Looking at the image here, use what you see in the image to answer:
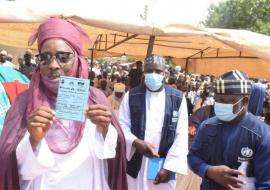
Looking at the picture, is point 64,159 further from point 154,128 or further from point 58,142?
point 154,128

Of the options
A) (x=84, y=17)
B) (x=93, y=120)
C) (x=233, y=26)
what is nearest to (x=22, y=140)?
(x=93, y=120)

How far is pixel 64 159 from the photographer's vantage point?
209 centimetres

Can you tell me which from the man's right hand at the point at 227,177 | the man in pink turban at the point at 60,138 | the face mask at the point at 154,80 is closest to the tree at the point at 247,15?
the face mask at the point at 154,80

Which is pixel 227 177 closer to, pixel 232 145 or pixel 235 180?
pixel 235 180

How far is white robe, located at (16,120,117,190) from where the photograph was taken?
6.46 feet

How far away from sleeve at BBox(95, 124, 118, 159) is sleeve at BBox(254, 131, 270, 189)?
1217 millimetres

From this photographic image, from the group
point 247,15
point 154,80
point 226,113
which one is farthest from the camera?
point 247,15

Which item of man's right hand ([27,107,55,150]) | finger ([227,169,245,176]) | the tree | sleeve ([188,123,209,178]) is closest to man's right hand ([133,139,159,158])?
sleeve ([188,123,209,178])

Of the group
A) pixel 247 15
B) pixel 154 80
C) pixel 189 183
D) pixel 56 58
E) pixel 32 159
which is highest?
pixel 247 15

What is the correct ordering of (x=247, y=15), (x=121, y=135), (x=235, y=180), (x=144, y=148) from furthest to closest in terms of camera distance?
(x=247, y=15), (x=144, y=148), (x=235, y=180), (x=121, y=135)

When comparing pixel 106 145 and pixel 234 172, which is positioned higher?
pixel 106 145

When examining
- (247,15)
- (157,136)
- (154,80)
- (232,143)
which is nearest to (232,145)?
(232,143)

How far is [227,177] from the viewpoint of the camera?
2902 millimetres

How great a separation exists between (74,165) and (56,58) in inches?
19.0
